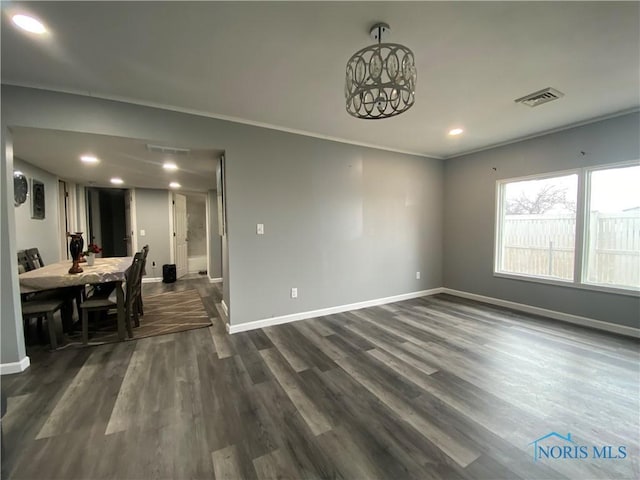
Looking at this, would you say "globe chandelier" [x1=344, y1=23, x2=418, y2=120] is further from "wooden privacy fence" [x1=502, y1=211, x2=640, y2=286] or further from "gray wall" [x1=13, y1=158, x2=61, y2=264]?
"gray wall" [x1=13, y1=158, x2=61, y2=264]

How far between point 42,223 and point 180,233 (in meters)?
2.70

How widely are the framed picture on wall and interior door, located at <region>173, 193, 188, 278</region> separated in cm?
245

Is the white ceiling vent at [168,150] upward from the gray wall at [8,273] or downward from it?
upward

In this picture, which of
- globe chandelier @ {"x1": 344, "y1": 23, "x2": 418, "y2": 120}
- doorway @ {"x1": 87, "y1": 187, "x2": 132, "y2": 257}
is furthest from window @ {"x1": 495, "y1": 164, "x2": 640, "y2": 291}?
doorway @ {"x1": 87, "y1": 187, "x2": 132, "y2": 257}

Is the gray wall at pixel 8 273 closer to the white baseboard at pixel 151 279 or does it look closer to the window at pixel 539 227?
the white baseboard at pixel 151 279

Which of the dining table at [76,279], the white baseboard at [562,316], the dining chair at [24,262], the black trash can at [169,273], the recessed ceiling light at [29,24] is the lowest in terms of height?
the white baseboard at [562,316]

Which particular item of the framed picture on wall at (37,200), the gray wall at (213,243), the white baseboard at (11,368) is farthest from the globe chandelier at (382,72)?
the gray wall at (213,243)

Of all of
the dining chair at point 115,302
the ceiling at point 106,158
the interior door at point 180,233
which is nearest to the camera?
the ceiling at point 106,158

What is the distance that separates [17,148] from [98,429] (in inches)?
133

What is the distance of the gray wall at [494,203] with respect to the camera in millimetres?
3119

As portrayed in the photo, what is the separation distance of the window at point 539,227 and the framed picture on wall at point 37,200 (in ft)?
23.8

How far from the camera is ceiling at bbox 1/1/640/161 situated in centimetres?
157

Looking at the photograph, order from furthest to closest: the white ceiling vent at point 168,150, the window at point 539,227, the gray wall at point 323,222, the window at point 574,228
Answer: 1. the window at point 539,227
2. the gray wall at point 323,222
3. the window at point 574,228
4. the white ceiling vent at point 168,150

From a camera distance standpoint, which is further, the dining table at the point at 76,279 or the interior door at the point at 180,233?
the interior door at the point at 180,233
